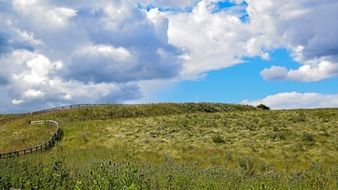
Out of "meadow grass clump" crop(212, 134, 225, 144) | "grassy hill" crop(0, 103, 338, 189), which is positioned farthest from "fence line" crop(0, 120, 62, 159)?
"meadow grass clump" crop(212, 134, 225, 144)

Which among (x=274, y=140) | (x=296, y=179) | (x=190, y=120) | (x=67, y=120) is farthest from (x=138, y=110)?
(x=296, y=179)

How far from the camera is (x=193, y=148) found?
4234 cm

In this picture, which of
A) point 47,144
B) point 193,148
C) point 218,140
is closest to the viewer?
point 193,148

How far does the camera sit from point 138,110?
8300 centimetres

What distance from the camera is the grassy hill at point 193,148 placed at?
672 inches

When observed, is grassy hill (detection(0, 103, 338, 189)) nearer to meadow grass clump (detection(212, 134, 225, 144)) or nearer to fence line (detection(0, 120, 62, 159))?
meadow grass clump (detection(212, 134, 225, 144))

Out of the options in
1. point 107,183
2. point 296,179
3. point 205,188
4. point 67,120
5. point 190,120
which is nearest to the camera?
point 107,183

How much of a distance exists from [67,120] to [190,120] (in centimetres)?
2293

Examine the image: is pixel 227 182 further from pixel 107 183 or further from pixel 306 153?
pixel 306 153

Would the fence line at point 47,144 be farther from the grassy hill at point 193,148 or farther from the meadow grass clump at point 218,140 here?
the meadow grass clump at point 218,140

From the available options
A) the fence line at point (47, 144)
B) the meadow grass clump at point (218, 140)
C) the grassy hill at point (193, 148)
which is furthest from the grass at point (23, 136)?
the meadow grass clump at point (218, 140)

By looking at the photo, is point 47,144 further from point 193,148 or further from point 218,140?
point 218,140

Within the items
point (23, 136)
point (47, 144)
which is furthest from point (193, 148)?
point (23, 136)

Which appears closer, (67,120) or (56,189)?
(56,189)
